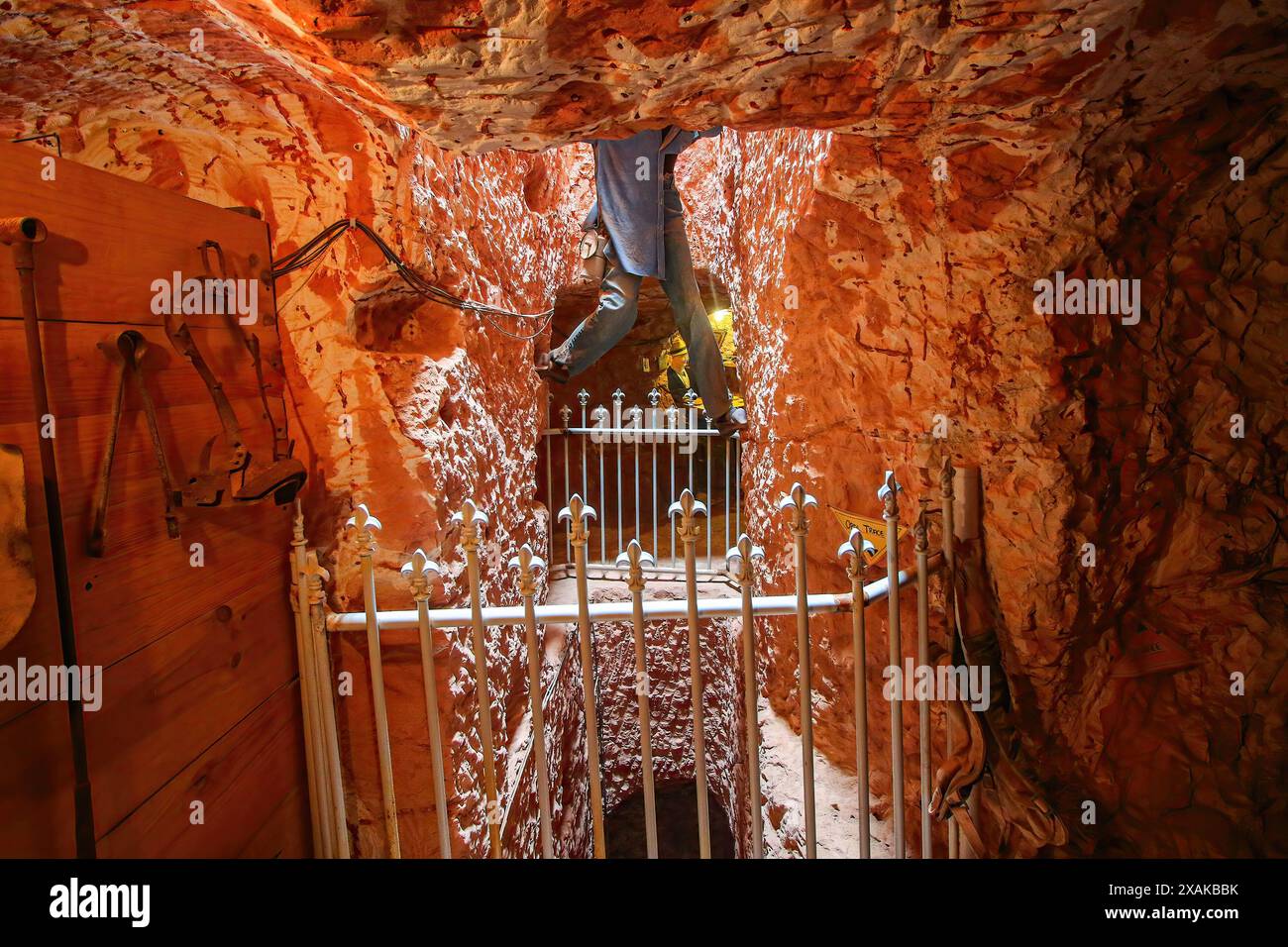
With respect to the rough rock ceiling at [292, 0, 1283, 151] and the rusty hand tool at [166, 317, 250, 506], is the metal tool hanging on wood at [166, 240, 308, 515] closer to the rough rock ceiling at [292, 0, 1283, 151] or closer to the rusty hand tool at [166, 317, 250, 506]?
the rusty hand tool at [166, 317, 250, 506]

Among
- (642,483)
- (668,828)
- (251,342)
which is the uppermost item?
(251,342)

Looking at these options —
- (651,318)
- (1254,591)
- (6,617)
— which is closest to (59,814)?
(6,617)

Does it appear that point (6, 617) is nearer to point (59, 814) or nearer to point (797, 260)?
point (59, 814)

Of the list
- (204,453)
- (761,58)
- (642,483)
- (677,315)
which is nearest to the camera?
(761,58)

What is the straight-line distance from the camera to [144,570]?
1173mm

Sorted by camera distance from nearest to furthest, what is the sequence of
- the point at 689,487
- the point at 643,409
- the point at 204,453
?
the point at 204,453
the point at 689,487
the point at 643,409

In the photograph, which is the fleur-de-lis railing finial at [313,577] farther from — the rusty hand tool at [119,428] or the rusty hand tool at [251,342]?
the rusty hand tool at [119,428]

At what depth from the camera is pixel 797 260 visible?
2.07 m

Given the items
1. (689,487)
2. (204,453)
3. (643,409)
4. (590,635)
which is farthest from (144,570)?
(643,409)

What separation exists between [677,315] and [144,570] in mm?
2198

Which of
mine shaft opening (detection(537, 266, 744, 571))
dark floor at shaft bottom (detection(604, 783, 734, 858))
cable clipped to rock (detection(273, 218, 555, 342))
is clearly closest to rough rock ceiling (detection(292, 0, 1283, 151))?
cable clipped to rock (detection(273, 218, 555, 342))

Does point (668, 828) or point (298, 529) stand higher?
point (298, 529)

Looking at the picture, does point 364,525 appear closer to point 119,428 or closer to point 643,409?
point 119,428

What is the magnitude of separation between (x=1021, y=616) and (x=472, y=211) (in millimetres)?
2112
